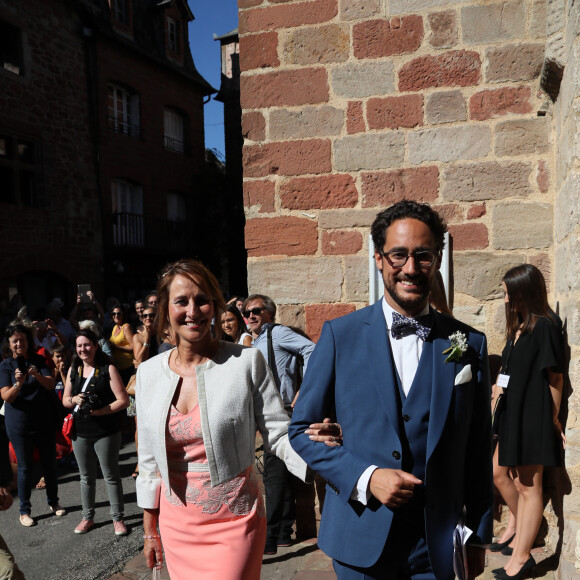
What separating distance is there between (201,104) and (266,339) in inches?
705

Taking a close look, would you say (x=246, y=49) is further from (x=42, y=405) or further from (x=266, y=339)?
(x=42, y=405)

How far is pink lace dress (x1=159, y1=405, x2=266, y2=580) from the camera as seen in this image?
2.40 metres

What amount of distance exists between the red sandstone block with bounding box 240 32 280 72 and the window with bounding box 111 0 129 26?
1480cm

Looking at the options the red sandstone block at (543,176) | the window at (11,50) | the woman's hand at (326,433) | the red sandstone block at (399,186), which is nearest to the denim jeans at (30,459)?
the red sandstone block at (399,186)

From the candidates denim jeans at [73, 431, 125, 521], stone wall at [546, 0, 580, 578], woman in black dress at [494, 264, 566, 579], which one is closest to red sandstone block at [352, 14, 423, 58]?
stone wall at [546, 0, 580, 578]

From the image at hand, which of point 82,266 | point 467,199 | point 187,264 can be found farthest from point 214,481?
point 82,266

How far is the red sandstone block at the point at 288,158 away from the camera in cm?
443

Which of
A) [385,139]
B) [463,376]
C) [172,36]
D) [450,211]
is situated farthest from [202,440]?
[172,36]

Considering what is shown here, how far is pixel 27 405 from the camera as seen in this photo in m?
5.34

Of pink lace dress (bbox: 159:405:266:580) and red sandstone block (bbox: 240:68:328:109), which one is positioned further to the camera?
red sandstone block (bbox: 240:68:328:109)

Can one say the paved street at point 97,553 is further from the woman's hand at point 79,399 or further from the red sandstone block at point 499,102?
the red sandstone block at point 499,102

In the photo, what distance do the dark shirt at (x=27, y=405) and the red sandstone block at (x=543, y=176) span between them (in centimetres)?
442

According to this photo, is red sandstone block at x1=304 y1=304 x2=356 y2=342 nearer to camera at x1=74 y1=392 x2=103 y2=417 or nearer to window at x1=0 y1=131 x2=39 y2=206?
camera at x1=74 y1=392 x2=103 y2=417

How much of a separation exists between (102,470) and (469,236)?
135 inches
